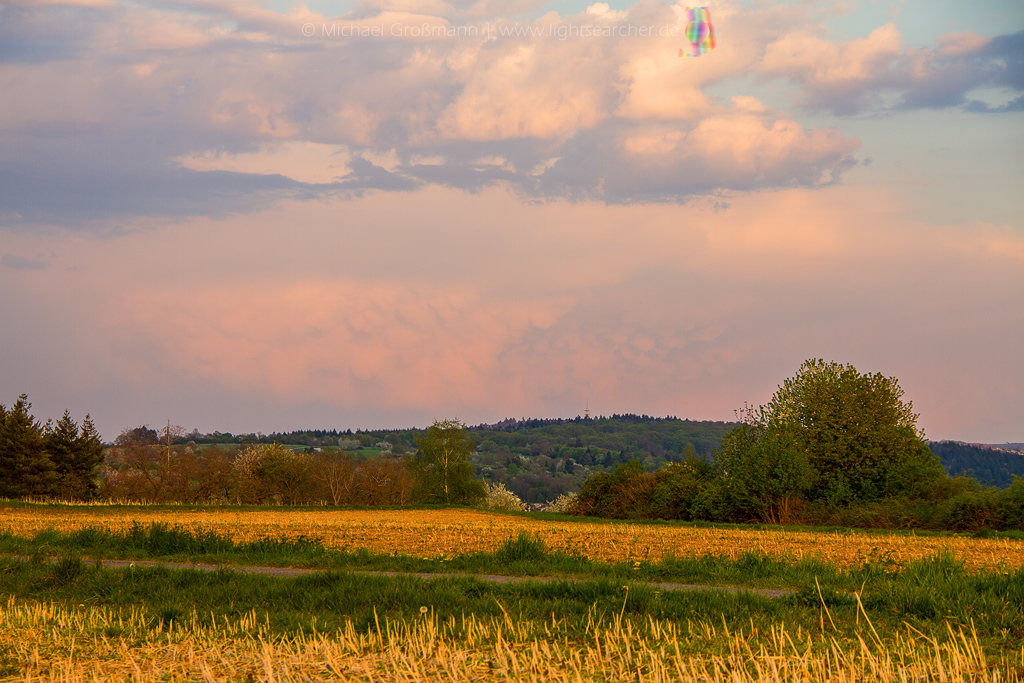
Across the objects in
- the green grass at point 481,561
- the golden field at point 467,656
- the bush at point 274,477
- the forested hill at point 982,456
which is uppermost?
the golden field at point 467,656

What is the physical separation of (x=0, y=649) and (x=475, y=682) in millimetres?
5467

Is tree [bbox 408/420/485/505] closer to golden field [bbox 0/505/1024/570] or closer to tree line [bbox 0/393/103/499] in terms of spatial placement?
tree line [bbox 0/393/103/499]

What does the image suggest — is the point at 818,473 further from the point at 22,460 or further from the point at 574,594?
the point at 22,460

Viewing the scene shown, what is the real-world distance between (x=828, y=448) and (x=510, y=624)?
1504 inches

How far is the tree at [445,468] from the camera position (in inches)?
2813

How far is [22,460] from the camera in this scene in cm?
6341

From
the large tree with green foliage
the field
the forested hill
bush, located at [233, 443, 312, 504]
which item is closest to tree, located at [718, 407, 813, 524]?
the large tree with green foliage

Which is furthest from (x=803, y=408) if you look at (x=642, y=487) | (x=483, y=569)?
(x=483, y=569)

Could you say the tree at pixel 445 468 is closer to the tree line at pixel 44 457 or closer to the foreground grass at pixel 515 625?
the tree line at pixel 44 457

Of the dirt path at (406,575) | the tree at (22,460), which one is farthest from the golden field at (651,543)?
the tree at (22,460)

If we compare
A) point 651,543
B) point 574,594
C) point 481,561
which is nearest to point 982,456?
point 651,543

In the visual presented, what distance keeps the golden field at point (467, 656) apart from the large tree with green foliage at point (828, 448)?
1275 inches

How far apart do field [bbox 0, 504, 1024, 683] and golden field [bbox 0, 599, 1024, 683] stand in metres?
0.03

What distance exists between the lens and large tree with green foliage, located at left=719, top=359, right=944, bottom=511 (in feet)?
129
